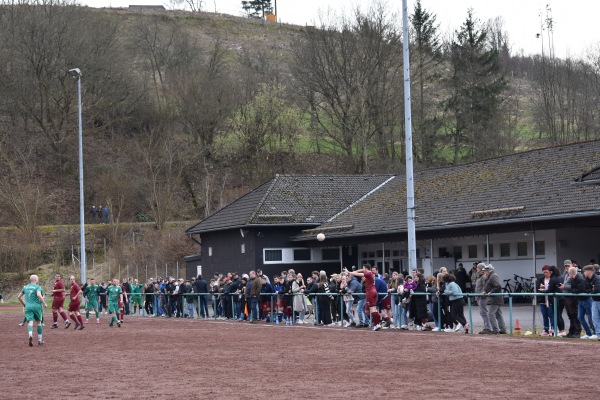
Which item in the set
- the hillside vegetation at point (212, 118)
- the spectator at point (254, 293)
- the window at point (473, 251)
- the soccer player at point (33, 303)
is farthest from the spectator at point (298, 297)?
the hillside vegetation at point (212, 118)

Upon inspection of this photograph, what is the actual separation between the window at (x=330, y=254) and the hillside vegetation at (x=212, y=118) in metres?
17.1

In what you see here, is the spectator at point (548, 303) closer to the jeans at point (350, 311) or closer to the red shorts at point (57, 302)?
the jeans at point (350, 311)

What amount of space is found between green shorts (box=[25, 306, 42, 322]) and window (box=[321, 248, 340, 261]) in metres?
24.5

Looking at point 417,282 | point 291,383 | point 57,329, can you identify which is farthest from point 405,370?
point 57,329

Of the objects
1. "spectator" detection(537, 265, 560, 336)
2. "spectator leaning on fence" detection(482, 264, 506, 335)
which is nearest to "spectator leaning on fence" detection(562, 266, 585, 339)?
"spectator" detection(537, 265, 560, 336)

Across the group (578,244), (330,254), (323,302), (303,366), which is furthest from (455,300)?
(330,254)

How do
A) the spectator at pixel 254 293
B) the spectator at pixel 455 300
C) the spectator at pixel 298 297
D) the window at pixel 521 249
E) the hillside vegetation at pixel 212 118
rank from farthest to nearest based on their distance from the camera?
1. the hillside vegetation at pixel 212 118
2. the window at pixel 521 249
3. the spectator at pixel 254 293
4. the spectator at pixel 298 297
5. the spectator at pixel 455 300

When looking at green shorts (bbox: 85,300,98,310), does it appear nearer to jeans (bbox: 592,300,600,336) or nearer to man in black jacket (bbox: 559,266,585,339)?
man in black jacket (bbox: 559,266,585,339)

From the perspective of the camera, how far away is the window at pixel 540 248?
3503cm

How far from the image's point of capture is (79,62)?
75.4m

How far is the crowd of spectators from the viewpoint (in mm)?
23281

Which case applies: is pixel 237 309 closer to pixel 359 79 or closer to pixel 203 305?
pixel 203 305

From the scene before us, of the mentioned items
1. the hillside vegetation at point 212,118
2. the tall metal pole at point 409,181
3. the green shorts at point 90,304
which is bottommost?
the green shorts at point 90,304

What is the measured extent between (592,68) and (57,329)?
181 ft
